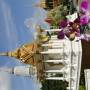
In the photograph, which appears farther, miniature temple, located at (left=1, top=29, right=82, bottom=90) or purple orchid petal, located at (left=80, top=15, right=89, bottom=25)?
miniature temple, located at (left=1, top=29, right=82, bottom=90)

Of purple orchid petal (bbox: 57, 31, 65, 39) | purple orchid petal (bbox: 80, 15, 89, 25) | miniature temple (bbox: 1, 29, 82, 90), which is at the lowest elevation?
miniature temple (bbox: 1, 29, 82, 90)

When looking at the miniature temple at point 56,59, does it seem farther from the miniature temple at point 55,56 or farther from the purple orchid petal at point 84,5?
the purple orchid petal at point 84,5

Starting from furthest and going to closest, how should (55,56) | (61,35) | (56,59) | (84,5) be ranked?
1. (55,56)
2. (56,59)
3. (61,35)
4. (84,5)

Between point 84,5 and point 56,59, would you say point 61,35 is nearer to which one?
point 84,5

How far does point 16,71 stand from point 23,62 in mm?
2128

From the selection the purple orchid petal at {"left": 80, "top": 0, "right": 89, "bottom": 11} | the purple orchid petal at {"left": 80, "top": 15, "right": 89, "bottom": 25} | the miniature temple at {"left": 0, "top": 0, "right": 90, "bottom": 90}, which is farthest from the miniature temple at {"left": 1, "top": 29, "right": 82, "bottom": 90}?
the purple orchid petal at {"left": 80, "top": 0, "right": 89, "bottom": 11}

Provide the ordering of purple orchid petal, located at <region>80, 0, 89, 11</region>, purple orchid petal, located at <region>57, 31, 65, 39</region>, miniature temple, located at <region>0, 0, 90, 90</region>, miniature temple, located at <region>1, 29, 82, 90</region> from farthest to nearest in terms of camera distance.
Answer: miniature temple, located at <region>1, 29, 82, 90</region> < miniature temple, located at <region>0, 0, 90, 90</region> < purple orchid petal, located at <region>57, 31, 65, 39</region> < purple orchid petal, located at <region>80, 0, 89, 11</region>

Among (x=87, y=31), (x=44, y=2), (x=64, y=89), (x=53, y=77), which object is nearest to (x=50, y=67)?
(x=53, y=77)

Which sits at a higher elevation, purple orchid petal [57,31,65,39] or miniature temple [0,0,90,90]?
purple orchid petal [57,31,65,39]

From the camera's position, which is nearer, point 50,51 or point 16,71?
point 50,51

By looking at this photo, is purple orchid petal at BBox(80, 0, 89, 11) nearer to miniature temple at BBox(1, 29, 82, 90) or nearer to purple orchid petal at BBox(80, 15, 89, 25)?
purple orchid petal at BBox(80, 15, 89, 25)

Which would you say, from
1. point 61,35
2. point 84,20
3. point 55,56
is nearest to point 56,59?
point 55,56

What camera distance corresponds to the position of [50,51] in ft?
106

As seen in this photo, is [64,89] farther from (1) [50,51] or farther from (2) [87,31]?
(2) [87,31]
